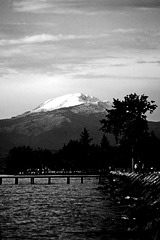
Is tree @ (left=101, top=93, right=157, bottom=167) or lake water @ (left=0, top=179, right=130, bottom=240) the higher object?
tree @ (left=101, top=93, right=157, bottom=167)

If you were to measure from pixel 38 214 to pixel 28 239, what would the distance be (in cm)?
1357

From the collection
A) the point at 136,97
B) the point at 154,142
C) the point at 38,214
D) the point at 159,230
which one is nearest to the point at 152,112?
the point at 136,97

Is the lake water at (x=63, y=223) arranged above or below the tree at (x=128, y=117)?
below

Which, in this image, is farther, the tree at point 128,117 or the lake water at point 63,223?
the tree at point 128,117

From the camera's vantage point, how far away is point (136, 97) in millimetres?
91312

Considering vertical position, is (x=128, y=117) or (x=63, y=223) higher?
(x=128, y=117)

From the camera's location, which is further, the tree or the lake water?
the tree

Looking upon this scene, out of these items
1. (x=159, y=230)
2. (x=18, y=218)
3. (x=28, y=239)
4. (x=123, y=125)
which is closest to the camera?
(x=159, y=230)

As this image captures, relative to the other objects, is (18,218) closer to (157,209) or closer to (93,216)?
(93,216)

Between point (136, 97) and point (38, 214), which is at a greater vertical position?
point (136, 97)

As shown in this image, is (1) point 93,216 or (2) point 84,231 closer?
(2) point 84,231

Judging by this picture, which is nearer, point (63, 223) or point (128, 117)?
point (63, 223)

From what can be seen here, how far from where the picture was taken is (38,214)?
1582 inches

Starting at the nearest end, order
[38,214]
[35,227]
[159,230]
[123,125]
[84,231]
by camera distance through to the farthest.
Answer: [159,230] < [84,231] < [35,227] < [38,214] < [123,125]
